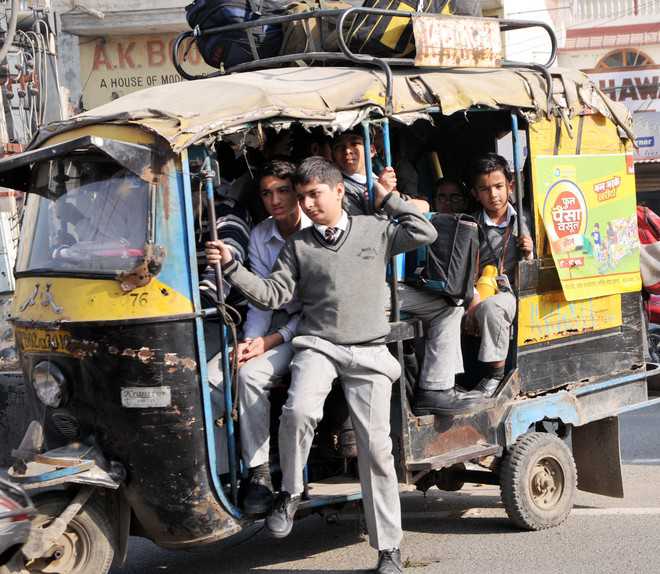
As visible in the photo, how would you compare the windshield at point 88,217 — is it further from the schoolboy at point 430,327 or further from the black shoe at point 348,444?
the black shoe at point 348,444

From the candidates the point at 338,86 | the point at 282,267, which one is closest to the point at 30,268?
the point at 282,267

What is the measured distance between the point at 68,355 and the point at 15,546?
0.86 m

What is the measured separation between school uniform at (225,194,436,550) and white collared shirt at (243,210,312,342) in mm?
154

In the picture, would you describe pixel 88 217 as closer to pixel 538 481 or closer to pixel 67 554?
pixel 67 554

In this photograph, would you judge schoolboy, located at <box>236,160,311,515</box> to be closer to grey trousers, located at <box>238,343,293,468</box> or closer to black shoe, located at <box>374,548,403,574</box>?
grey trousers, located at <box>238,343,293,468</box>

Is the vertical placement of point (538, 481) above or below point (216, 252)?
below

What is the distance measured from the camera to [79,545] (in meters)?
4.51

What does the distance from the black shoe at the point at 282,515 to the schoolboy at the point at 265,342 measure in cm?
5

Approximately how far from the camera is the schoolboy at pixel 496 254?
18.6 feet

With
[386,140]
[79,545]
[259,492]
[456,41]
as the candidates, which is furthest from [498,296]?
[79,545]

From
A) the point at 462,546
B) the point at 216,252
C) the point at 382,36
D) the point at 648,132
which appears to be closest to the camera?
the point at 216,252

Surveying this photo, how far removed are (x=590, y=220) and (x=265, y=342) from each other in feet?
7.15

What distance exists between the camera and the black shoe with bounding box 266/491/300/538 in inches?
183

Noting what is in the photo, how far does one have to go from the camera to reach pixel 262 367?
A: 15.6 ft
